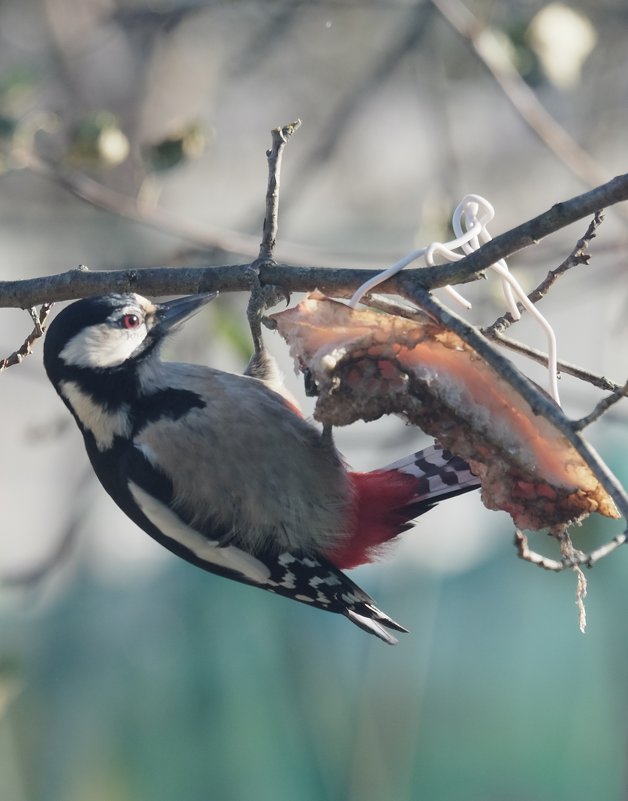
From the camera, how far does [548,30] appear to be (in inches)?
140

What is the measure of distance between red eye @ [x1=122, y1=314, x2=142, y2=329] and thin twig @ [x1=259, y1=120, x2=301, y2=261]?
0.53 metres

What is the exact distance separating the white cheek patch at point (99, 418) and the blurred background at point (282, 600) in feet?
5.11

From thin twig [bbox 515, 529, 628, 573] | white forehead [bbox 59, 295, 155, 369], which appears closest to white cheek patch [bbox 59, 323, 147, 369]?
white forehead [bbox 59, 295, 155, 369]

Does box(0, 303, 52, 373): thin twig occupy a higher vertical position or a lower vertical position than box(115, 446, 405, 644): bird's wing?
higher

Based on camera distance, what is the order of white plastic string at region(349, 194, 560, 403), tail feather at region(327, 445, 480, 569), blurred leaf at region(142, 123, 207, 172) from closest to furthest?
white plastic string at region(349, 194, 560, 403) → tail feather at region(327, 445, 480, 569) → blurred leaf at region(142, 123, 207, 172)

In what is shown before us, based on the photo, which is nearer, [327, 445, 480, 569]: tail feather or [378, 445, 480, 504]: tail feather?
[378, 445, 480, 504]: tail feather

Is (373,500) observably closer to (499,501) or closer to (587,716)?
(499,501)

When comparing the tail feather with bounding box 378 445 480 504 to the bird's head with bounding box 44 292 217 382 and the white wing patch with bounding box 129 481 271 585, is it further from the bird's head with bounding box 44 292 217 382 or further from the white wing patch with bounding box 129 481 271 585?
the bird's head with bounding box 44 292 217 382

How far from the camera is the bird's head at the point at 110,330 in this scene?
2.62 metres

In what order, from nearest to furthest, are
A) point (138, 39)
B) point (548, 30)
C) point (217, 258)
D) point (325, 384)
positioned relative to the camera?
point (325, 384) → point (548, 30) → point (217, 258) → point (138, 39)

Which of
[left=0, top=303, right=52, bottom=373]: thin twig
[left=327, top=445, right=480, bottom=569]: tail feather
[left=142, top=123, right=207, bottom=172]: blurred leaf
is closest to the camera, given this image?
[left=0, top=303, right=52, bottom=373]: thin twig

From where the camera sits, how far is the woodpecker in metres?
2.61

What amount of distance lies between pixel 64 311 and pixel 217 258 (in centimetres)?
196

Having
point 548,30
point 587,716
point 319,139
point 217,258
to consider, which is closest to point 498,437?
point 548,30
